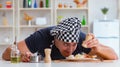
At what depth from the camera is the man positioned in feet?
7.48

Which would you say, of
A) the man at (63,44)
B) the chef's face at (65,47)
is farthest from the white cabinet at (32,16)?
the chef's face at (65,47)

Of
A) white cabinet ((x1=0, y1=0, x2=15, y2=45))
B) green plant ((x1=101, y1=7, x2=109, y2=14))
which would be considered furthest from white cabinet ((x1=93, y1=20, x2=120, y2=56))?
white cabinet ((x1=0, y1=0, x2=15, y2=45))

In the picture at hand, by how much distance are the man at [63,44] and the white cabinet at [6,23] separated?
3602 millimetres

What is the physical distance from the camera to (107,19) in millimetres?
6172

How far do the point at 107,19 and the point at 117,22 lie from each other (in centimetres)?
31

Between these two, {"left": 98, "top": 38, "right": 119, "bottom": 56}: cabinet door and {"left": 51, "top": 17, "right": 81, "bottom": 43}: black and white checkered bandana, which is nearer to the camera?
{"left": 51, "top": 17, "right": 81, "bottom": 43}: black and white checkered bandana

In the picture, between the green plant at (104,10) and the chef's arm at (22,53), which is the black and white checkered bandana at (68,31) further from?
the green plant at (104,10)

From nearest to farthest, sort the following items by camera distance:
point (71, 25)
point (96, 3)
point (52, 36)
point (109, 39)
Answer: point (71, 25)
point (52, 36)
point (109, 39)
point (96, 3)

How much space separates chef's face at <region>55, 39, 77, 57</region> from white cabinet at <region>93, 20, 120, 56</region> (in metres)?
3.52

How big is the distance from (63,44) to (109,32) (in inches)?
144

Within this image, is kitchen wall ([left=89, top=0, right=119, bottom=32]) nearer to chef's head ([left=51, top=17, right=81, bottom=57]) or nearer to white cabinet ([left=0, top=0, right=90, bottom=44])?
white cabinet ([left=0, top=0, right=90, bottom=44])

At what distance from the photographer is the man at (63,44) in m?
2.28

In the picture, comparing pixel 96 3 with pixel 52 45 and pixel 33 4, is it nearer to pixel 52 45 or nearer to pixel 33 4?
pixel 33 4

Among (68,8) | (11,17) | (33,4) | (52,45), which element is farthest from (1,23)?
(52,45)
